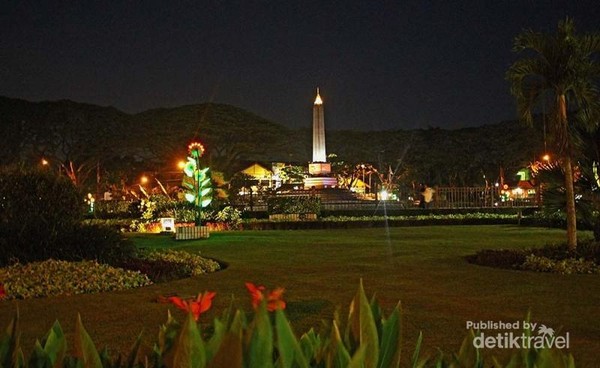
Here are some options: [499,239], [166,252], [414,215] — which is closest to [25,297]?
[166,252]

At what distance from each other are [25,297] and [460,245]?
39.8 feet

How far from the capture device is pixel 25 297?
9.73m

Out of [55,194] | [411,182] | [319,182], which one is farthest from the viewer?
[411,182]

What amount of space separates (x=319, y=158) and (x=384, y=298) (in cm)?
4166

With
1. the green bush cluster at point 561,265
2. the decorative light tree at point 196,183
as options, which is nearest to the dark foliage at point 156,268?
the green bush cluster at point 561,265

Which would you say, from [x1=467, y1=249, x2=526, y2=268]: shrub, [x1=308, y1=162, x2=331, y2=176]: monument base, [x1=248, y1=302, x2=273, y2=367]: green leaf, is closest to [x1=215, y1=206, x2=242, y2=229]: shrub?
[x1=467, y1=249, x2=526, y2=268]: shrub

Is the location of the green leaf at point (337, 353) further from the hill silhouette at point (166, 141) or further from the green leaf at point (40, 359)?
the hill silhouette at point (166, 141)

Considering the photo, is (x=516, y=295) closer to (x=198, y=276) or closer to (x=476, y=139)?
(x=198, y=276)

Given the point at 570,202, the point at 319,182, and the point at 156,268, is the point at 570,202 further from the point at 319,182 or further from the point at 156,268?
the point at 319,182

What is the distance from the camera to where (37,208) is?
14.3m

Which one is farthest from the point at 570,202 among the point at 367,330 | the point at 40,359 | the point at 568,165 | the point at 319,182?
the point at 319,182

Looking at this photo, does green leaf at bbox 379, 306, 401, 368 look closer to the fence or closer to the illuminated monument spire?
the fence

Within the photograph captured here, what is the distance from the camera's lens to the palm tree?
12.5 meters

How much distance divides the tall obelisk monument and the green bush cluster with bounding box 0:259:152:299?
3756 cm
